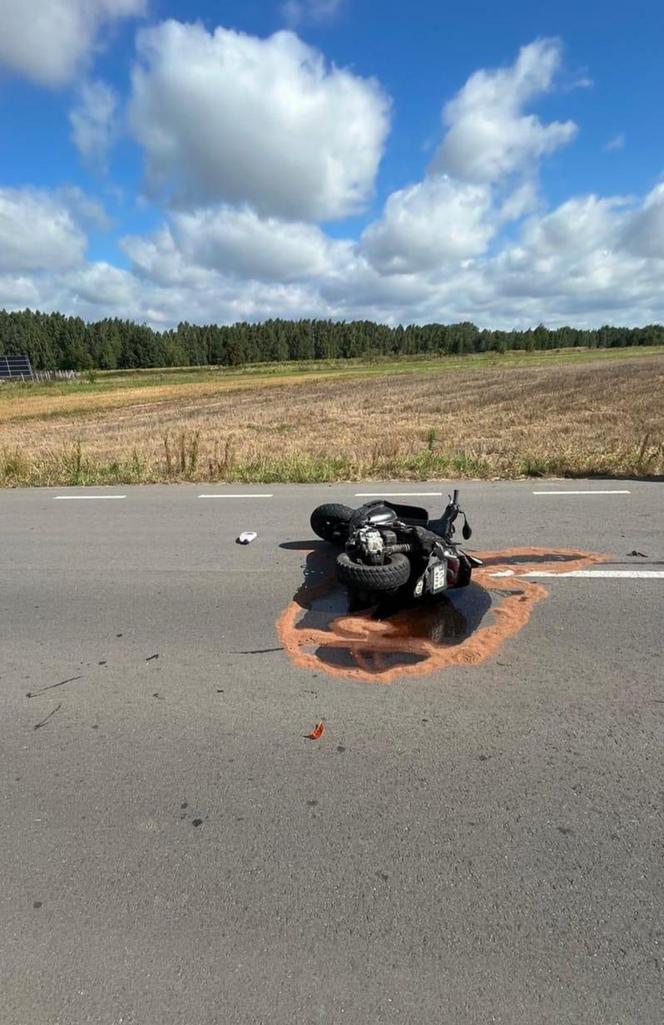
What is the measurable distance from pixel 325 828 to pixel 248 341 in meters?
143

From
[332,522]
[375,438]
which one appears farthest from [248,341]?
[332,522]

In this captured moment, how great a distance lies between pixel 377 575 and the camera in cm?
449

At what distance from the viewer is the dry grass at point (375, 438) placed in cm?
1113

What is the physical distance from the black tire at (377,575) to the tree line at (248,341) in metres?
120

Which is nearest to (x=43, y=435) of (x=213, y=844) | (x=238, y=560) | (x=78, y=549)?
(x=78, y=549)

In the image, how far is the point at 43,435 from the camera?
2389 centimetres

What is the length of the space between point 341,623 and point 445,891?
2390mm

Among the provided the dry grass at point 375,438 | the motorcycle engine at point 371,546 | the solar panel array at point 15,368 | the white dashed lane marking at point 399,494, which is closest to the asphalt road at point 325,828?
the motorcycle engine at point 371,546

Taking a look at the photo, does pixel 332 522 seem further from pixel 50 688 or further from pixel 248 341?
pixel 248 341

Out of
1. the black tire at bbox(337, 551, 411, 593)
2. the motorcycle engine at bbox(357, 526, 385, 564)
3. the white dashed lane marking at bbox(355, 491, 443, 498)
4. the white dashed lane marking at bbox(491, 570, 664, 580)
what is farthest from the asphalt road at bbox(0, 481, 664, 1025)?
the white dashed lane marking at bbox(355, 491, 443, 498)

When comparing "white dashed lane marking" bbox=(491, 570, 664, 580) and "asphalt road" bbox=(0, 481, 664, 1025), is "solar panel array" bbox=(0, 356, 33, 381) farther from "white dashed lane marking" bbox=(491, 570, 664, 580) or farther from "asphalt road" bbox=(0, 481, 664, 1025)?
"white dashed lane marking" bbox=(491, 570, 664, 580)

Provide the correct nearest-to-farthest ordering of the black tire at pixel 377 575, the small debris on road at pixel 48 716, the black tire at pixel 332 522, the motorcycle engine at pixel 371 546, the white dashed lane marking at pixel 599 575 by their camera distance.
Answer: the small debris on road at pixel 48 716 < the black tire at pixel 377 575 < the motorcycle engine at pixel 371 546 < the white dashed lane marking at pixel 599 575 < the black tire at pixel 332 522

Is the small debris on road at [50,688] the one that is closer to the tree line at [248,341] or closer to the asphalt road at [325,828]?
the asphalt road at [325,828]

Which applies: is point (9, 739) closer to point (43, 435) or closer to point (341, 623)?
point (341, 623)
